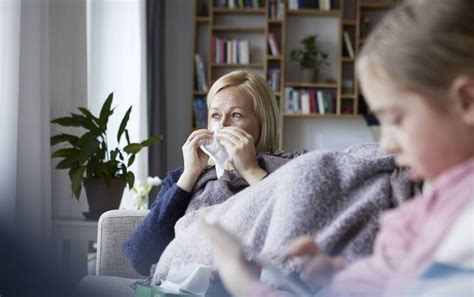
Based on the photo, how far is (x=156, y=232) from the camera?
1.75 meters

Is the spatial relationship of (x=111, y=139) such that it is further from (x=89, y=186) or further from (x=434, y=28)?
(x=434, y=28)

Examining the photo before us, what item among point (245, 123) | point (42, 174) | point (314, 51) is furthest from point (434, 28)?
point (314, 51)

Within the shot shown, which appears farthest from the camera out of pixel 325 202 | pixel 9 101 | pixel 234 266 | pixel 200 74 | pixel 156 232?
pixel 200 74

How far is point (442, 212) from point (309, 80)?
6096 mm

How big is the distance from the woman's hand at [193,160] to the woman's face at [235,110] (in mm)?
58

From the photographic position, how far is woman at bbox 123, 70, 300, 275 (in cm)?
175

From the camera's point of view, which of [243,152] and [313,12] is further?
[313,12]

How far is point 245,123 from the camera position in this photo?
1.93 m

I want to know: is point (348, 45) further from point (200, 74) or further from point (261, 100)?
point (261, 100)

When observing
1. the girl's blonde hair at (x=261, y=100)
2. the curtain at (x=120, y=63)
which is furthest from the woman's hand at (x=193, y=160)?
the curtain at (x=120, y=63)

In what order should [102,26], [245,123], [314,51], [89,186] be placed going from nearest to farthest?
[245,123]
[89,186]
[102,26]
[314,51]

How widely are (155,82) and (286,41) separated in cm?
159

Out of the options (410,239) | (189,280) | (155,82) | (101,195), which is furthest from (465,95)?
(155,82)

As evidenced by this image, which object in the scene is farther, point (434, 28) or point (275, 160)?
point (275, 160)
